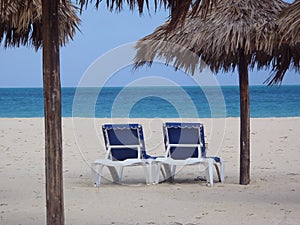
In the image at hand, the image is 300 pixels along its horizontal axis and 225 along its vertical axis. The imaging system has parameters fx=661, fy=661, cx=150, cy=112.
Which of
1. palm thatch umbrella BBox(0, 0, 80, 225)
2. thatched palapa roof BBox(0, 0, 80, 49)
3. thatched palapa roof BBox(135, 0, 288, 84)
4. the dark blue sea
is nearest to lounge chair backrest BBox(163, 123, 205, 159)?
thatched palapa roof BBox(135, 0, 288, 84)

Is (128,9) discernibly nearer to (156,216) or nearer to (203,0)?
(203,0)

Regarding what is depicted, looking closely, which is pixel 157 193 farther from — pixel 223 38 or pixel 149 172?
pixel 223 38

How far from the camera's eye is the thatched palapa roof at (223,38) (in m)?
6.54

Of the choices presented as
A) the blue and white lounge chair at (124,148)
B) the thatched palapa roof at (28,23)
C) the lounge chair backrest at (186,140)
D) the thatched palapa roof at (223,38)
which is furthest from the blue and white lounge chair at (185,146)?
the thatched palapa roof at (28,23)

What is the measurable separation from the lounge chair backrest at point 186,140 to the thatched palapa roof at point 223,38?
0.64m

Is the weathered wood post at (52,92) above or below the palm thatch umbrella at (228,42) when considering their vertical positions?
below

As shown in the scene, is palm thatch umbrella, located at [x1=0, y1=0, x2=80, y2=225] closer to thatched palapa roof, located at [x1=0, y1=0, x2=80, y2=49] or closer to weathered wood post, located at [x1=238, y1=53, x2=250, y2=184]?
thatched palapa roof, located at [x1=0, y1=0, x2=80, y2=49]

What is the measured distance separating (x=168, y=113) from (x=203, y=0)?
29.3 m

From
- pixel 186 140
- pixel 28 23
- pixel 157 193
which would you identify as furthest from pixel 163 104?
pixel 28 23

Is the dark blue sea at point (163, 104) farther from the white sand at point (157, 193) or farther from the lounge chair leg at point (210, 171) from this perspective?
the lounge chair leg at point (210, 171)

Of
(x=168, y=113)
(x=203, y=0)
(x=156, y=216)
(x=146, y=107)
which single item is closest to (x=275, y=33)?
(x=156, y=216)

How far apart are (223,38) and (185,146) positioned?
1.40 m

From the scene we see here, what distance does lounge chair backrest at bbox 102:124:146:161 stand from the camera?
24.0 ft

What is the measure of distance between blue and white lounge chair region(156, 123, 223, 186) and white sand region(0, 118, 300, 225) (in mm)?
266
